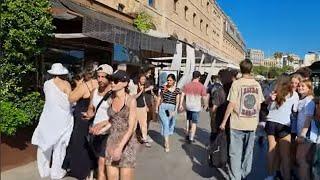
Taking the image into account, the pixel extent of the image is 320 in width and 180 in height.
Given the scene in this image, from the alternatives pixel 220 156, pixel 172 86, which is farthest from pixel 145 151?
pixel 220 156

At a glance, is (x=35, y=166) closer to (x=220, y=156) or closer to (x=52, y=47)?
(x=220, y=156)

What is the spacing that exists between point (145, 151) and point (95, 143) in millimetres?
3749

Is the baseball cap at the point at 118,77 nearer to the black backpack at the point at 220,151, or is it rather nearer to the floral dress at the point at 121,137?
the floral dress at the point at 121,137

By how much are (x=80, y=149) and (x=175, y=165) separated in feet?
7.60

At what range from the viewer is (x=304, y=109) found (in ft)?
21.4

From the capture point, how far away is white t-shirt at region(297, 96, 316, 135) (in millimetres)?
6407

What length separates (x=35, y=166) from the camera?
777 centimetres

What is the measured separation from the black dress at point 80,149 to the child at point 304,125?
295 centimetres

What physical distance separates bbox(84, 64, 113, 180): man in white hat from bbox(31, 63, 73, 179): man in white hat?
0.43 metres

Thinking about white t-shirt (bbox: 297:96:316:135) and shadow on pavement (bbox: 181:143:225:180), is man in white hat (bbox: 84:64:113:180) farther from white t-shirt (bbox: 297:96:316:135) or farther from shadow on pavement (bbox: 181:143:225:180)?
white t-shirt (bbox: 297:96:316:135)

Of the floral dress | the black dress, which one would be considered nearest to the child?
the floral dress

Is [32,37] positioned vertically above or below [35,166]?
above

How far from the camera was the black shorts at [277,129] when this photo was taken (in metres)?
7.02

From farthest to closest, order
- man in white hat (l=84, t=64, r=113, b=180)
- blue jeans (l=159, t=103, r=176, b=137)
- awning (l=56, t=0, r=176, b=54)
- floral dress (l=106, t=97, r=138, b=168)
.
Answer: blue jeans (l=159, t=103, r=176, b=137), awning (l=56, t=0, r=176, b=54), man in white hat (l=84, t=64, r=113, b=180), floral dress (l=106, t=97, r=138, b=168)
